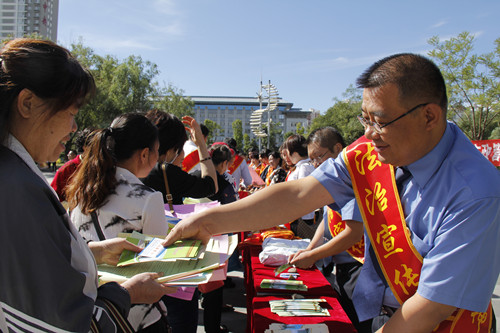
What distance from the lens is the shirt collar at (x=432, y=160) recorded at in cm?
132

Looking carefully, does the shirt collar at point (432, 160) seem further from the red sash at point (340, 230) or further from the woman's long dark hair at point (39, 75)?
the woman's long dark hair at point (39, 75)

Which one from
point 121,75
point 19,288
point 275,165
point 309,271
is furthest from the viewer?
point 121,75

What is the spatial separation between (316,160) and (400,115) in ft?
7.72

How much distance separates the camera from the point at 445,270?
1139mm

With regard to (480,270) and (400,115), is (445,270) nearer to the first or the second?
(480,270)

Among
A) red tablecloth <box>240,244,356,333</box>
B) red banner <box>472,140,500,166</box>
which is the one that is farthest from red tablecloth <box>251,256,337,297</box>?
red banner <box>472,140,500,166</box>

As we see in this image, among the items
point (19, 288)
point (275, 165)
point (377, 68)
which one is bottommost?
point (275, 165)

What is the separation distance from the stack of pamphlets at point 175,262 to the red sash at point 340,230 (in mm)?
971

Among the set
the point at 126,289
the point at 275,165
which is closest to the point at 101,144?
the point at 126,289

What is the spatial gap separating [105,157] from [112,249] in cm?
49

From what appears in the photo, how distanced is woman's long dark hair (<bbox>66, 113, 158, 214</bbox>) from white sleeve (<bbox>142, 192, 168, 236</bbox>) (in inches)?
7.5

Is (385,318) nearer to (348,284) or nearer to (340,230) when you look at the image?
(348,284)

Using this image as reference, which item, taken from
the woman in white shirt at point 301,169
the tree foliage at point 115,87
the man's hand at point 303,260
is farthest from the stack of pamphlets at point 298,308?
the tree foliage at point 115,87

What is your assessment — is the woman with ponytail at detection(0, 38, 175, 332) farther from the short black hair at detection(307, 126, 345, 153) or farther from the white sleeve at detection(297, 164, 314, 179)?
the white sleeve at detection(297, 164, 314, 179)
